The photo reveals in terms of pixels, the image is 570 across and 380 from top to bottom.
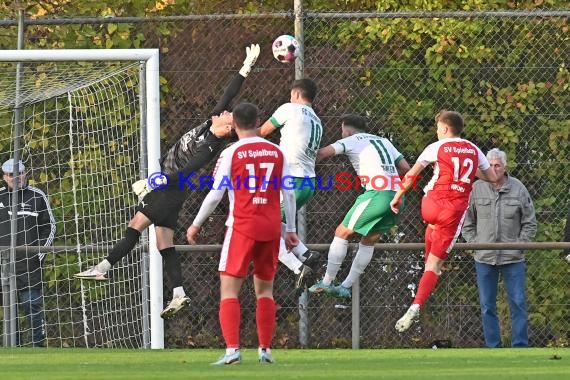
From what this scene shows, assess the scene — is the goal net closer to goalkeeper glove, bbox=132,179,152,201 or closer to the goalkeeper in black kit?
the goalkeeper in black kit

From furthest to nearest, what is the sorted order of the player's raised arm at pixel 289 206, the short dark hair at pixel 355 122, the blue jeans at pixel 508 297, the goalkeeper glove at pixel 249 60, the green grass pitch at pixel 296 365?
the blue jeans at pixel 508 297 → the short dark hair at pixel 355 122 → the goalkeeper glove at pixel 249 60 → the player's raised arm at pixel 289 206 → the green grass pitch at pixel 296 365

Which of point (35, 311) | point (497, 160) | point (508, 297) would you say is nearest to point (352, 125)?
point (497, 160)

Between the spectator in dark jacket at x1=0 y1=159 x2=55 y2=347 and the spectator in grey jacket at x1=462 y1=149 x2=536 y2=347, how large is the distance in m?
4.01

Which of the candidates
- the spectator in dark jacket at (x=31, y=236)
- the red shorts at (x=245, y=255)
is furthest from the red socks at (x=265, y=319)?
the spectator in dark jacket at (x=31, y=236)

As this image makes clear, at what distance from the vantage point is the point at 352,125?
1417cm

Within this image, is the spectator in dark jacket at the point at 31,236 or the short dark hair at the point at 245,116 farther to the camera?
the spectator in dark jacket at the point at 31,236

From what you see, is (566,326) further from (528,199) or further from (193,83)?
(193,83)

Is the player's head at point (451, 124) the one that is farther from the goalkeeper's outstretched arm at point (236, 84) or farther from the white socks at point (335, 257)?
the goalkeeper's outstretched arm at point (236, 84)

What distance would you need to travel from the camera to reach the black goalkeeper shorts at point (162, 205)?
13352 mm

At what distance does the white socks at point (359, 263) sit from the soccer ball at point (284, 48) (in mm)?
1803

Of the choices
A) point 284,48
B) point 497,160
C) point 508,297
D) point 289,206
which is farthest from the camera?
point 508,297

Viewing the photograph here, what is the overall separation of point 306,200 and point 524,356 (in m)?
2.68

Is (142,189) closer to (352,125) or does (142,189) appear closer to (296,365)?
(352,125)

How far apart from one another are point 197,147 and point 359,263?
1.93 meters
